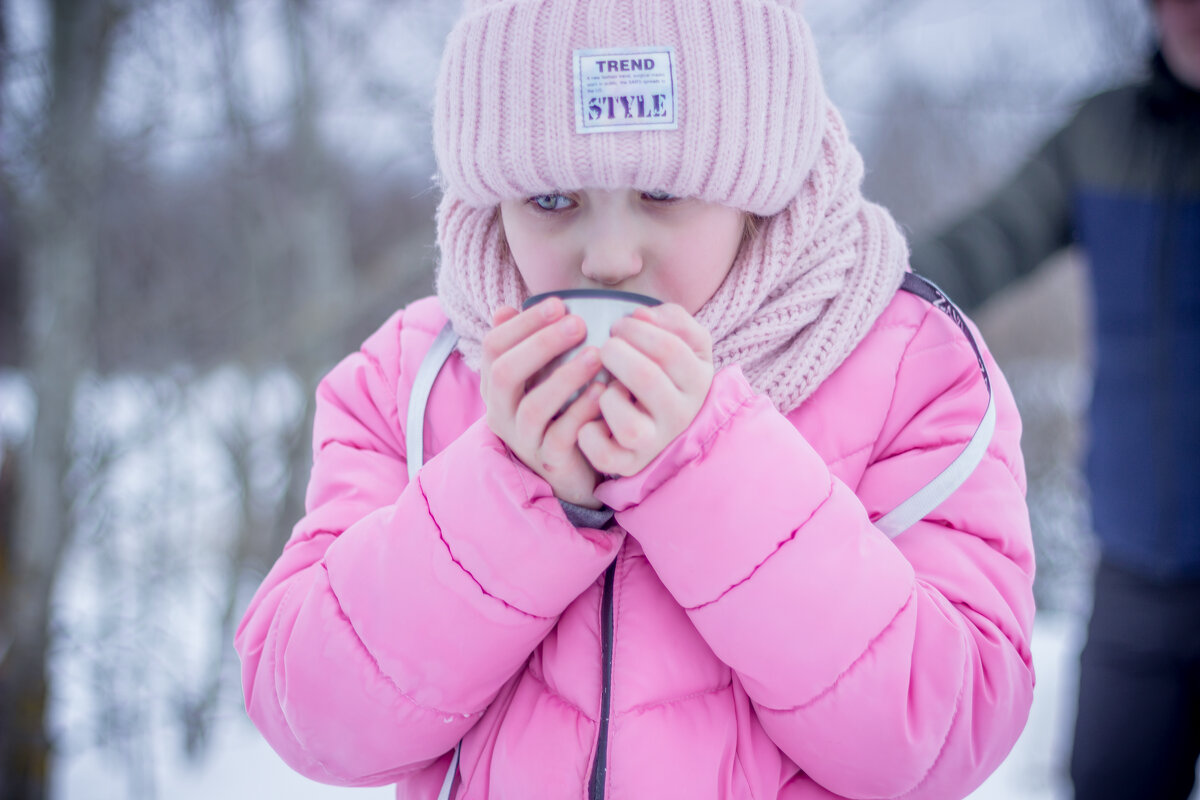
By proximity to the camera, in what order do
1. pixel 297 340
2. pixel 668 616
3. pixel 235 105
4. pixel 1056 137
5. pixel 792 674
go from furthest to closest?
pixel 297 340, pixel 235 105, pixel 1056 137, pixel 668 616, pixel 792 674

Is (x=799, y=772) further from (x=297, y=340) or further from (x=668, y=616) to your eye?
(x=297, y=340)

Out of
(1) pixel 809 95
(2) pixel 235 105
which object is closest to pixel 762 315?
(1) pixel 809 95

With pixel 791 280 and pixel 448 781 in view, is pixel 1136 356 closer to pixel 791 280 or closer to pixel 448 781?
pixel 791 280

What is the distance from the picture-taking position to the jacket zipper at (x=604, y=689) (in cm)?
82

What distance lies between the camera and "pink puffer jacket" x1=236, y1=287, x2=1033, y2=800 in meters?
0.79

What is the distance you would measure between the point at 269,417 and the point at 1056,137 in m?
3.25

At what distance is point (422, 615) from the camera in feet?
2.74

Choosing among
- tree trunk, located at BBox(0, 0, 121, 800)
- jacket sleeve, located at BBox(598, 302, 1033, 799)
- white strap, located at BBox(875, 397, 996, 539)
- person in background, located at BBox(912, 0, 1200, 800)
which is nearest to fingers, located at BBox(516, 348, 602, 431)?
jacket sleeve, located at BBox(598, 302, 1033, 799)

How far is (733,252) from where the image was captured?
974mm

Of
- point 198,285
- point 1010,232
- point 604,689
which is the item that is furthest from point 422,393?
point 198,285

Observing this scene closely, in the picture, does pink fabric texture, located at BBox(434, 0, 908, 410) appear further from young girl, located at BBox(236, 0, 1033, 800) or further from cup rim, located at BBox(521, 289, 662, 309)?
cup rim, located at BBox(521, 289, 662, 309)

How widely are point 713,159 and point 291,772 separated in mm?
3134

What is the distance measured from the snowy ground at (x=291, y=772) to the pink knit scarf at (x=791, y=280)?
2196mm

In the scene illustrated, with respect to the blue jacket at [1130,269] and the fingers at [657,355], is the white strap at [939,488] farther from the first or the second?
the blue jacket at [1130,269]
